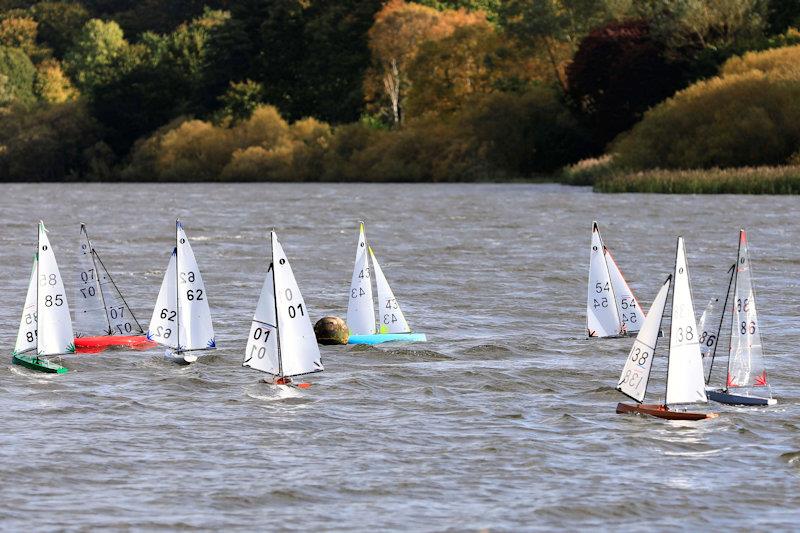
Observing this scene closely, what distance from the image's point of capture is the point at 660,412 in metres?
22.9

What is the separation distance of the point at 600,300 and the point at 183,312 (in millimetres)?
8627

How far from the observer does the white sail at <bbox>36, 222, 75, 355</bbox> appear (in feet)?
90.6

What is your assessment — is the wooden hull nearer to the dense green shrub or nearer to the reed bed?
the reed bed

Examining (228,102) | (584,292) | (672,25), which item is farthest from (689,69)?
(584,292)

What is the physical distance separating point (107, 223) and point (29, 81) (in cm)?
9885

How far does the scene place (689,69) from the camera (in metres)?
111

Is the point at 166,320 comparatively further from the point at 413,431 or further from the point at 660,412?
the point at 660,412

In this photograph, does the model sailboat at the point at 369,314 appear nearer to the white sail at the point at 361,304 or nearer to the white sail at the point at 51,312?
the white sail at the point at 361,304

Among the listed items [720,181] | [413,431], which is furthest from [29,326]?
[720,181]

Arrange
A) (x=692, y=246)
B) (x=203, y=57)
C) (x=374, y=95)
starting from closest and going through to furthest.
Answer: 1. (x=692, y=246)
2. (x=374, y=95)
3. (x=203, y=57)

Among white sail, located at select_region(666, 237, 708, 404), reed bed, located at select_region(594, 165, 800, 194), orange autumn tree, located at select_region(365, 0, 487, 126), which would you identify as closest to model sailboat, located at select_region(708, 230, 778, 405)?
white sail, located at select_region(666, 237, 708, 404)

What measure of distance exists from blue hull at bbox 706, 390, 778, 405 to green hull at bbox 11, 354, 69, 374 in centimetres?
1073

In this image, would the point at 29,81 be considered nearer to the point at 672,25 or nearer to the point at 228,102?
the point at 228,102

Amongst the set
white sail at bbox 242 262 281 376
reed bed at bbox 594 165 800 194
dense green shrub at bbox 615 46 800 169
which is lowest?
white sail at bbox 242 262 281 376
